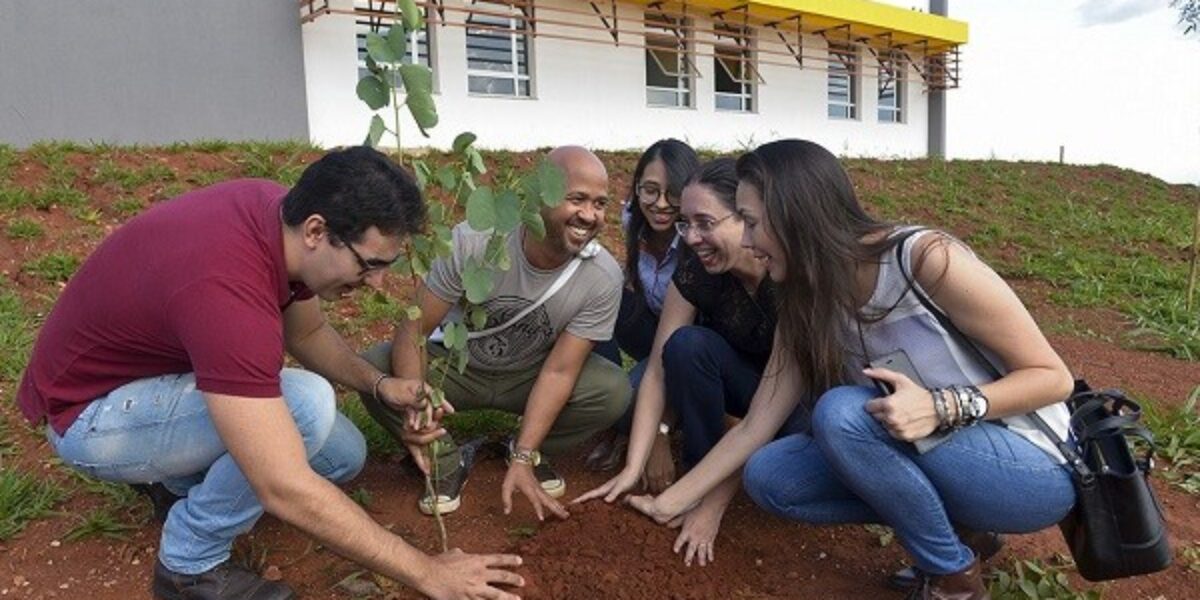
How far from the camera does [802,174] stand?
5.54 feet

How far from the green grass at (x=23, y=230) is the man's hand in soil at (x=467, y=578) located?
433 centimetres

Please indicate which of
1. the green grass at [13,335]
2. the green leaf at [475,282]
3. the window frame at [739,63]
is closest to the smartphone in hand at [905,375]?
the green leaf at [475,282]

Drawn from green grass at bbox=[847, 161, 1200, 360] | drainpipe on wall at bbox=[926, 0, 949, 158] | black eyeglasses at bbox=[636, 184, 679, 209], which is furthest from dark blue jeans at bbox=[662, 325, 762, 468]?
drainpipe on wall at bbox=[926, 0, 949, 158]

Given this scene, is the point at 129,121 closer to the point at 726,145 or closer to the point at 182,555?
the point at 182,555

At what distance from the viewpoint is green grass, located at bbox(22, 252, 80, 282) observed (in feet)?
14.9

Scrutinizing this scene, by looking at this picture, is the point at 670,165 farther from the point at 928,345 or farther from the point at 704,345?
the point at 928,345

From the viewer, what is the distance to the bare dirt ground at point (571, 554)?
201 centimetres

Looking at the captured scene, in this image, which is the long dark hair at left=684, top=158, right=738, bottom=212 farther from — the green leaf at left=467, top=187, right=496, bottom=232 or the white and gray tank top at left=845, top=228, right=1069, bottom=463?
the green leaf at left=467, top=187, right=496, bottom=232

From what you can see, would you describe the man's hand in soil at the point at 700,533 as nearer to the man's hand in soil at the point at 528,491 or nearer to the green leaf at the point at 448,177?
the man's hand in soil at the point at 528,491

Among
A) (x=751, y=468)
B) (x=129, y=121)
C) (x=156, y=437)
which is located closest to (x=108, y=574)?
(x=156, y=437)

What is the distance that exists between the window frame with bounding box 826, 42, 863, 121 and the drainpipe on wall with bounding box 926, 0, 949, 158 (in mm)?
2186

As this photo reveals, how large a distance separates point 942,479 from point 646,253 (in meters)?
1.34

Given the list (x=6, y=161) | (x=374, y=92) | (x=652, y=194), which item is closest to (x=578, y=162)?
(x=652, y=194)

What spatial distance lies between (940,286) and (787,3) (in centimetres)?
1163
